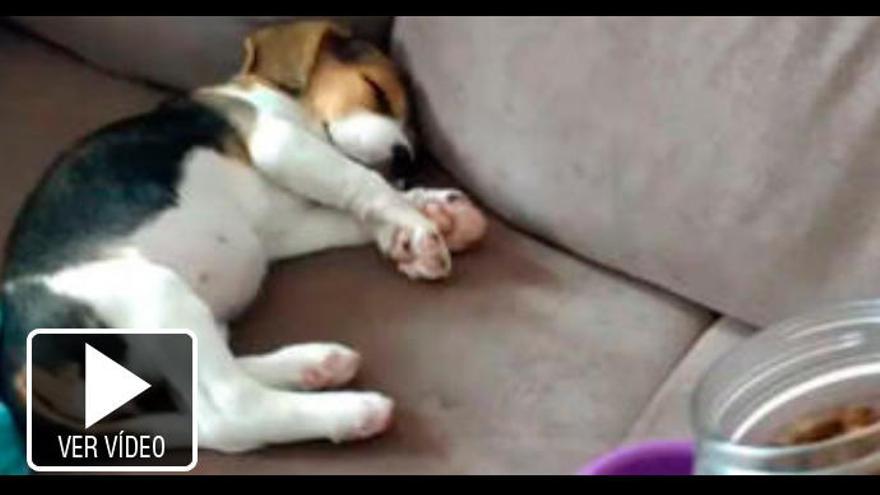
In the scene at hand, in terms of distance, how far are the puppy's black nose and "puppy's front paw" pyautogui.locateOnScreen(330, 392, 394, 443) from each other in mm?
325

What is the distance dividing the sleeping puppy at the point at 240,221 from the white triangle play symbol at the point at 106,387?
13 millimetres

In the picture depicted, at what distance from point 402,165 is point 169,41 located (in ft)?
0.97

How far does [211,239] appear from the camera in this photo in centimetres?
153

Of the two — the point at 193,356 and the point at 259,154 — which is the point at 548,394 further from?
the point at 259,154

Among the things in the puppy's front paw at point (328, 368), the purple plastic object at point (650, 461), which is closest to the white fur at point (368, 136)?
the puppy's front paw at point (328, 368)

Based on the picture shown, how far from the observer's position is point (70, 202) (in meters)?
1.52

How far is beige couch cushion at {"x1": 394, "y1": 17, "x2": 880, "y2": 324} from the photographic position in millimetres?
1360

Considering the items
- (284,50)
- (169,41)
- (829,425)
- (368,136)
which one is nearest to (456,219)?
(368,136)

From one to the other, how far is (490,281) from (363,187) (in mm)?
172

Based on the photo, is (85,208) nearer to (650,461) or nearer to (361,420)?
(361,420)

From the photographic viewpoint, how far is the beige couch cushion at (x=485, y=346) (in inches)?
52.9

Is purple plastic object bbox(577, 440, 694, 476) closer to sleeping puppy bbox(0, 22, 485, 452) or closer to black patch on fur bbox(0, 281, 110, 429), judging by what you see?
sleeping puppy bbox(0, 22, 485, 452)

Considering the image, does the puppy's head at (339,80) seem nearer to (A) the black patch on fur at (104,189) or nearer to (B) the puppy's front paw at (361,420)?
(A) the black patch on fur at (104,189)
